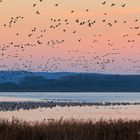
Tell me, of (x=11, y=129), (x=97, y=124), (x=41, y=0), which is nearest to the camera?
(x=41, y=0)

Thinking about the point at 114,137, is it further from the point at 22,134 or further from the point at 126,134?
the point at 22,134

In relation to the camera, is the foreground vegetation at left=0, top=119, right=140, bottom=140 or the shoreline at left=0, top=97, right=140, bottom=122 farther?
the shoreline at left=0, top=97, right=140, bottom=122

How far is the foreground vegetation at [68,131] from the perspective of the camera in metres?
27.8

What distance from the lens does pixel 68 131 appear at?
28781 mm

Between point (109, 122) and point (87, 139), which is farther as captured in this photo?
point (109, 122)

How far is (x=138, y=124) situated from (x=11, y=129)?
25.3 feet

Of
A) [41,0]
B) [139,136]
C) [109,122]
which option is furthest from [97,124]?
[41,0]

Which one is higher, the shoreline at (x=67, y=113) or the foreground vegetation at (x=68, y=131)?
the foreground vegetation at (x=68, y=131)

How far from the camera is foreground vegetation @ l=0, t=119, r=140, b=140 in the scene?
91.1 feet

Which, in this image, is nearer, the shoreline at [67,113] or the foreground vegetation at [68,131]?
the foreground vegetation at [68,131]

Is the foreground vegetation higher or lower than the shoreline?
higher

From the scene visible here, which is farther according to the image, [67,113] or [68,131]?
[67,113]

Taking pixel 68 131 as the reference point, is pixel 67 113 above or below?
below

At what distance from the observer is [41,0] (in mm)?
26406
